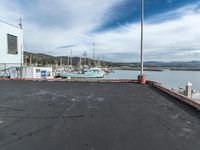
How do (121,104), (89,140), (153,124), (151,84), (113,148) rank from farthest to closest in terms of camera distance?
(151,84)
(121,104)
(153,124)
(89,140)
(113,148)

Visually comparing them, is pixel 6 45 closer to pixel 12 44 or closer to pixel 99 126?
pixel 12 44

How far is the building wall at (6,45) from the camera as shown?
1252 inches

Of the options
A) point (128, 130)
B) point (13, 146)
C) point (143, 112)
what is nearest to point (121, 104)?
point (143, 112)

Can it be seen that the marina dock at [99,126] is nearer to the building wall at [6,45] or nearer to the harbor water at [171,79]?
the harbor water at [171,79]

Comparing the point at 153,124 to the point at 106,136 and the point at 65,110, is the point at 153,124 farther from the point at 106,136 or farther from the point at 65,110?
the point at 65,110

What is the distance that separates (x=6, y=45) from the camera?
3266 centimetres

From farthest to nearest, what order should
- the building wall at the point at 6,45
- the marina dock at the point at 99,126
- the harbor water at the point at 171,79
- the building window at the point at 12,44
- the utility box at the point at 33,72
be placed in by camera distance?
the harbor water at the point at 171,79 < the building window at the point at 12,44 < the building wall at the point at 6,45 < the utility box at the point at 33,72 < the marina dock at the point at 99,126

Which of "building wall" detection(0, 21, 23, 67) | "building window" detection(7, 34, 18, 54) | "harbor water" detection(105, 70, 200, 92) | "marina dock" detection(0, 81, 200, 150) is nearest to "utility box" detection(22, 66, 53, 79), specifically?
"building wall" detection(0, 21, 23, 67)

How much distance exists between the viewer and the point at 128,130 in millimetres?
4406

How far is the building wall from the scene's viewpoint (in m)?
31.8

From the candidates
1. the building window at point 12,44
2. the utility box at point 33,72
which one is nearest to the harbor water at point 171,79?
the utility box at point 33,72

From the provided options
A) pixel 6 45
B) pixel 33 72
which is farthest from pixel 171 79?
pixel 6 45

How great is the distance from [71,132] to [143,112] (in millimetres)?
2524

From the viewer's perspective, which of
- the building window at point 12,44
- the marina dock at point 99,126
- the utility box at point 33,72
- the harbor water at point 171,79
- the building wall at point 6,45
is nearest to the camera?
the marina dock at point 99,126
